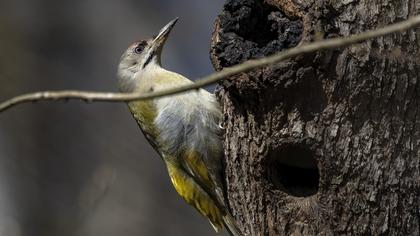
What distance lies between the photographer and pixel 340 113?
4.75 m

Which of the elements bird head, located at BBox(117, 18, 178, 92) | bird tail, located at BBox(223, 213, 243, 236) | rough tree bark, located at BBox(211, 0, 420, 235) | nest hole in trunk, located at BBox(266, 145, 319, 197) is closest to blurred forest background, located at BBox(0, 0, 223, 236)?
bird head, located at BBox(117, 18, 178, 92)

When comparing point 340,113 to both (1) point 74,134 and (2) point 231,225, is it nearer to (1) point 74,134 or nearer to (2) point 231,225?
(2) point 231,225

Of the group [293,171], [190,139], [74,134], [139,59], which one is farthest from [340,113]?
[74,134]

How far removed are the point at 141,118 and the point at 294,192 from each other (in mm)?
1561

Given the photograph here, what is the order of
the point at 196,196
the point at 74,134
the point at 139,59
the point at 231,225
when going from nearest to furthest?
the point at 231,225 → the point at 196,196 → the point at 139,59 → the point at 74,134

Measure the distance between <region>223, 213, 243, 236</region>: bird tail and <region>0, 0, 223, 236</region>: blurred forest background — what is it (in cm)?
377

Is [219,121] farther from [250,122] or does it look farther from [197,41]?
[197,41]

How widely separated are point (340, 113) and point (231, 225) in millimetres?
1357

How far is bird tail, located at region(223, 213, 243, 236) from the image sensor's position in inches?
225

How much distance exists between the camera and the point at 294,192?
526cm

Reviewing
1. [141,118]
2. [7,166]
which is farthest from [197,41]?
[141,118]

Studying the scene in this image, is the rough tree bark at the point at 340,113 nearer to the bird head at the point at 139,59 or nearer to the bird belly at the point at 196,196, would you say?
the bird belly at the point at 196,196

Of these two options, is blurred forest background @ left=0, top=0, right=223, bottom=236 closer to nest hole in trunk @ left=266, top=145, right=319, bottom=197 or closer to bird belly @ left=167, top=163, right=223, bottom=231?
bird belly @ left=167, top=163, right=223, bottom=231

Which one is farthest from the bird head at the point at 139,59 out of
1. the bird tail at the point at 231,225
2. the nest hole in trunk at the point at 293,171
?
the nest hole in trunk at the point at 293,171
